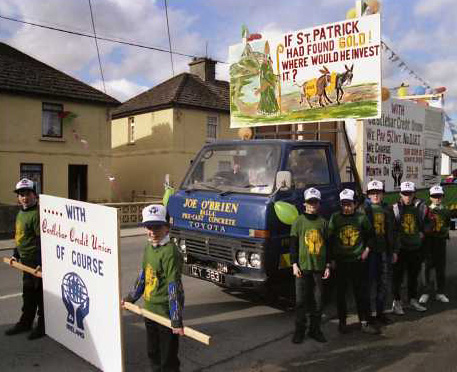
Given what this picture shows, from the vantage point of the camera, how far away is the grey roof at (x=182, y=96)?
26230 millimetres

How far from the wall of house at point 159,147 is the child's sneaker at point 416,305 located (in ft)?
65.0

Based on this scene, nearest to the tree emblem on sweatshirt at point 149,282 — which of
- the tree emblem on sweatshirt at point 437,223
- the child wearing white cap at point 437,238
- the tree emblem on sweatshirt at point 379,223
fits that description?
the tree emblem on sweatshirt at point 379,223

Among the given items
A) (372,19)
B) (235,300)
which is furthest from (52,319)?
(372,19)

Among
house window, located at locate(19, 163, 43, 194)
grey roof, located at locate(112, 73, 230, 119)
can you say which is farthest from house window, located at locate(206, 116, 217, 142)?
house window, located at locate(19, 163, 43, 194)

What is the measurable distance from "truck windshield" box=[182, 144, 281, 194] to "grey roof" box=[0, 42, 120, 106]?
1568 centimetres

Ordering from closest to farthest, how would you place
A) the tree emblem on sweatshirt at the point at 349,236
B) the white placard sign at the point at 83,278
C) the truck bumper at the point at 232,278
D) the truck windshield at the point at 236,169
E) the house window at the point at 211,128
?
the white placard sign at the point at 83,278 → the tree emblem on sweatshirt at the point at 349,236 → the truck bumper at the point at 232,278 → the truck windshield at the point at 236,169 → the house window at the point at 211,128

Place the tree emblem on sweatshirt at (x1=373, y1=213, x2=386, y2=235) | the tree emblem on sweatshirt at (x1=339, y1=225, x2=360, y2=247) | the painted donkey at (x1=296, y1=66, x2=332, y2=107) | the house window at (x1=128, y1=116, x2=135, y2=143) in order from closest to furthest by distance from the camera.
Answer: the tree emblem on sweatshirt at (x1=339, y1=225, x2=360, y2=247) < the tree emblem on sweatshirt at (x1=373, y1=213, x2=386, y2=235) < the painted donkey at (x1=296, y1=66, x2=332, y2=107) < the house window at (x1=128, y1=116, x2=135, y2=143)

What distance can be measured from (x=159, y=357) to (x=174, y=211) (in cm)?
292

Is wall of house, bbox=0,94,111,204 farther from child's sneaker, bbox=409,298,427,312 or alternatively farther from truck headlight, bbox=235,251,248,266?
child's sneaker, bbox=409,298,427,312

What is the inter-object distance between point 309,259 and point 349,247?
0.63m

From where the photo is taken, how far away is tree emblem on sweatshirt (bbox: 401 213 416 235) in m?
6.29

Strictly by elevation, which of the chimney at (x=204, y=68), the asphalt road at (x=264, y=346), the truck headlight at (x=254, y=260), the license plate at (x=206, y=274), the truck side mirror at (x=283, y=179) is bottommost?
the asphalt road at (x=264, y=346)

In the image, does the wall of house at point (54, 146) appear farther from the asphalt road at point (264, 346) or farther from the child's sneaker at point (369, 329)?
the child's sneaker at point (369, 329)

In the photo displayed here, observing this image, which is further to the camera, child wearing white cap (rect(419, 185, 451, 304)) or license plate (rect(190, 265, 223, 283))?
child wearing white cap (rect(419, 185, 451, 304))
